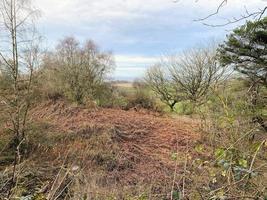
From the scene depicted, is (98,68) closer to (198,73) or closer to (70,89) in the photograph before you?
(70,89)

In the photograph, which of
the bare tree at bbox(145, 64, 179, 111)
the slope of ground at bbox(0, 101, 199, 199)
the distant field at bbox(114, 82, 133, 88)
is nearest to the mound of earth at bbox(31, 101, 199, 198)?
the slope of ground at bbox(0, 101, 199, 199)

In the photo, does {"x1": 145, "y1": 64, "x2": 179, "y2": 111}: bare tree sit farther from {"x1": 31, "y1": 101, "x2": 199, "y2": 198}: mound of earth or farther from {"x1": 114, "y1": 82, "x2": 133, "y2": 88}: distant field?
{"x1": 31, "y1": 101, "x2": 199, "y2": 198}: mound of earth

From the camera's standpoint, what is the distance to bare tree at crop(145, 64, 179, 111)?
2874 centimetres

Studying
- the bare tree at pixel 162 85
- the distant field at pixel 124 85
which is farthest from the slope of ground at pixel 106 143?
the bare tree at pixel 162 85

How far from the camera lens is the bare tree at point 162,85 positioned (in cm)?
2874

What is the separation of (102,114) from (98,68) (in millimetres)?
3579

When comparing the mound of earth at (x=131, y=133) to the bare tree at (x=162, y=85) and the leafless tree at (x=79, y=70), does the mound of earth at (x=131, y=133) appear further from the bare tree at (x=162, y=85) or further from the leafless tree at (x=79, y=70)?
the bare tree at (x=162, y=85)

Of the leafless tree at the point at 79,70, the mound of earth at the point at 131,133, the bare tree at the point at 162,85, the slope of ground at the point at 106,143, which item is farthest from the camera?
the bare tree at the point at 162,85

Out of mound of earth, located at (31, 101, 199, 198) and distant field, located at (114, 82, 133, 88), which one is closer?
mound of earth, located at (31, 101, 199, 198)

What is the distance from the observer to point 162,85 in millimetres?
29203

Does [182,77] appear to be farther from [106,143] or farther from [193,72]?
[106,143]

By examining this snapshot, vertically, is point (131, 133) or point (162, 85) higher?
point (162, 85)

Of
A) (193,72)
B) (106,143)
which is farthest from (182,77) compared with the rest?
(106,143)

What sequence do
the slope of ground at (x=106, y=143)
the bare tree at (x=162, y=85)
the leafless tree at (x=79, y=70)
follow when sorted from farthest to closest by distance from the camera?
1. the bare tree at (x=162, y=85)
2. the leafless tree at (x=79, y=70)
3. the slope of ground at (x=106, y=143)
